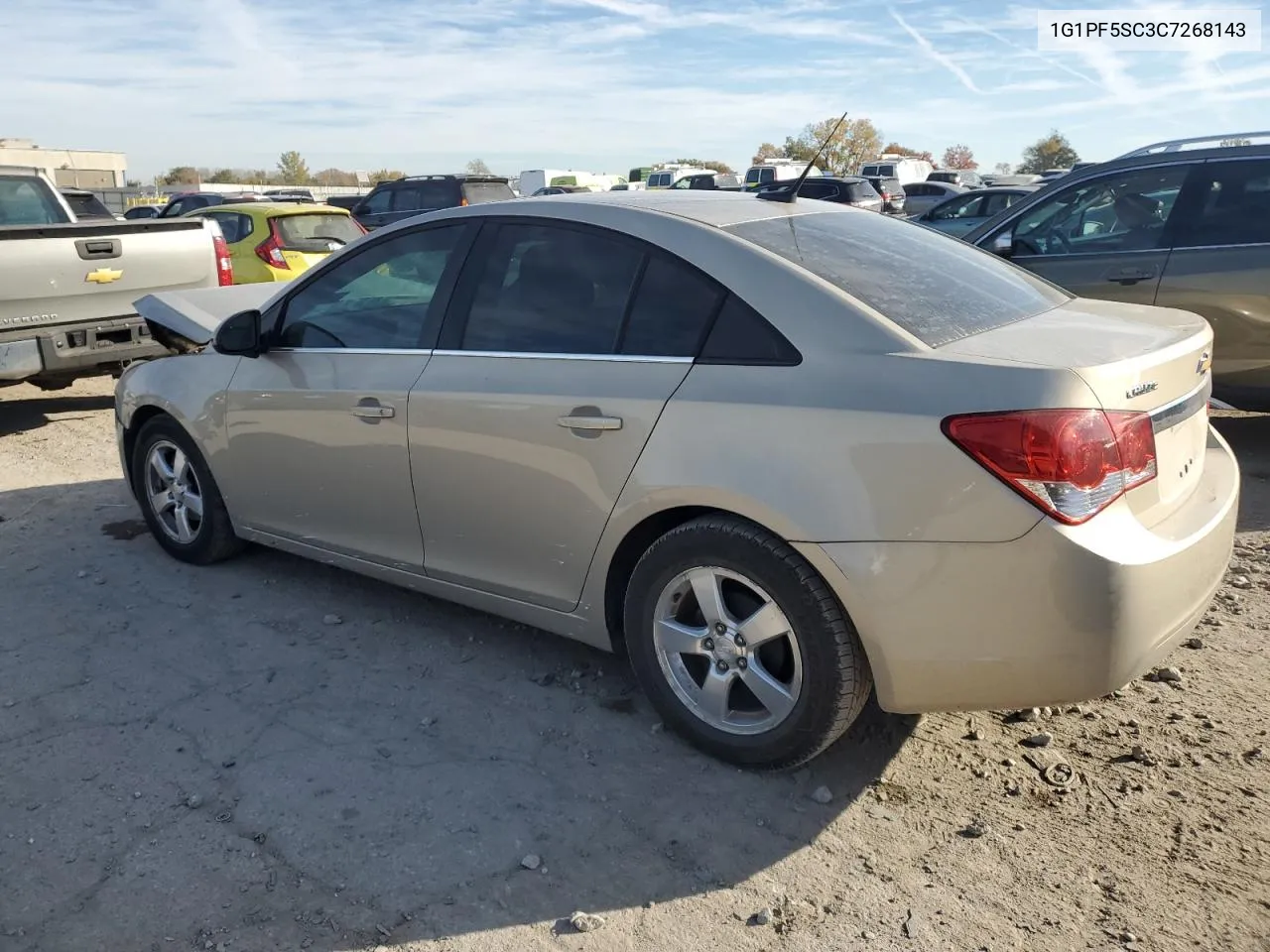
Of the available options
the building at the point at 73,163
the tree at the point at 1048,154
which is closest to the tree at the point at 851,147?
the tree at the point at 1048,154

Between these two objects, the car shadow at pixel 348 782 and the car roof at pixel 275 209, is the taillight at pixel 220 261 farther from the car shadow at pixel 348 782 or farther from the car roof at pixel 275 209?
the car shadow at pixel 348 782

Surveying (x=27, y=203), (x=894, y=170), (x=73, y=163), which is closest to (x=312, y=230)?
(x=27, y=203)

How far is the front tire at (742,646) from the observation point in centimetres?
291

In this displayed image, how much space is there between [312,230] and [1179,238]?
8839 mm

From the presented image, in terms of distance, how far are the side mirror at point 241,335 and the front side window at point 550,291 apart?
1.13 meters

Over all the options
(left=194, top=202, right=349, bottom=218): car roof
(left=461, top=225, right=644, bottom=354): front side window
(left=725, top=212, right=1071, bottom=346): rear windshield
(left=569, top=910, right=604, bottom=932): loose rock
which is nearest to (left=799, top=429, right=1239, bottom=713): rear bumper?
(left=725, top=212, right=1071, bottom=346): rear windshield

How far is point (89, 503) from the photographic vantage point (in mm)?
6062

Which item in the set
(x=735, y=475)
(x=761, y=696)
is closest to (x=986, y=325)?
(x=735, y=475)

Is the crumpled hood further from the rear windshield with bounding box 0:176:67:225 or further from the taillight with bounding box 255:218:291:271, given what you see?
the taillight with bounding box 255:218:291:271

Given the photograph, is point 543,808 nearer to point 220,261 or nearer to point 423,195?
point 220,261

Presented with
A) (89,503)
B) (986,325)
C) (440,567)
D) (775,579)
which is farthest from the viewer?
(89,503)

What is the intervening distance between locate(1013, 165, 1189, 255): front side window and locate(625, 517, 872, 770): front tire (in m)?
4.53

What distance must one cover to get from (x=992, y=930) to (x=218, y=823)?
82.7 inches

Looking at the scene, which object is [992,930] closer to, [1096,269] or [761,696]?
[761,696]
